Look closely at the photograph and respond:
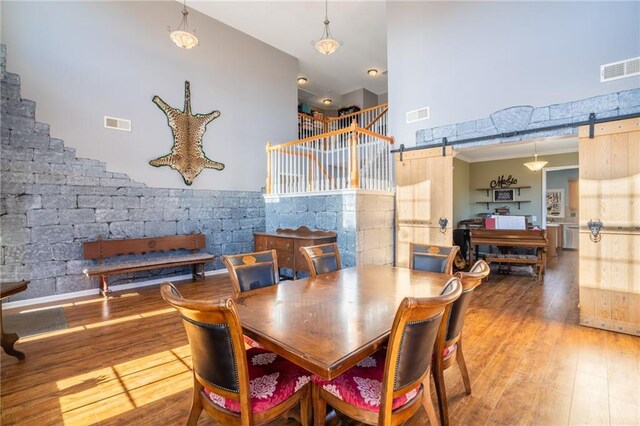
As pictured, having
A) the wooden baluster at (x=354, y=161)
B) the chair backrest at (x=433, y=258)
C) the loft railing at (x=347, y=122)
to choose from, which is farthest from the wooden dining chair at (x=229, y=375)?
the loft railing at (x=347, y=122)

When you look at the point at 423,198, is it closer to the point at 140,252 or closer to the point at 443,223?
the point at 443,223

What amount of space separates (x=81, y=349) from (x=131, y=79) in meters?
4.25

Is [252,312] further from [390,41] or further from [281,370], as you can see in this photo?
[390,41]

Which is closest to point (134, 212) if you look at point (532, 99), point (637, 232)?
point (532, 99)

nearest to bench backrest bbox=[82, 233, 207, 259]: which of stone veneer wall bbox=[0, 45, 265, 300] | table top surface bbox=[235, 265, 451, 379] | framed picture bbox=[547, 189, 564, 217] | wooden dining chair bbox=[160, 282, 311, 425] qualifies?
stone veneer wall bbox=[0, 45, 265, 300]

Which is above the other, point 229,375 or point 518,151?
point 518,151

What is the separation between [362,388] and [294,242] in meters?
3.46

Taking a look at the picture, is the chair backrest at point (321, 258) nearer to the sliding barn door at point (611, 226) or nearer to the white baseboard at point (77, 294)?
the sliding barn door at point (611, 226)

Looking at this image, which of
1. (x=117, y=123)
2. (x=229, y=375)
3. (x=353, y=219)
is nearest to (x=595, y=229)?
(x=353, y=219)

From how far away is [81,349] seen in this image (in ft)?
8.89

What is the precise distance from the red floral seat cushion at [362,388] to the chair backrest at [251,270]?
3.04 feet

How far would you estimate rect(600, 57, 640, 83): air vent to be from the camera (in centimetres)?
311

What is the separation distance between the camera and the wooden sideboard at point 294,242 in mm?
4543

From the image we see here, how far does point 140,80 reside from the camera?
5.01 meters
